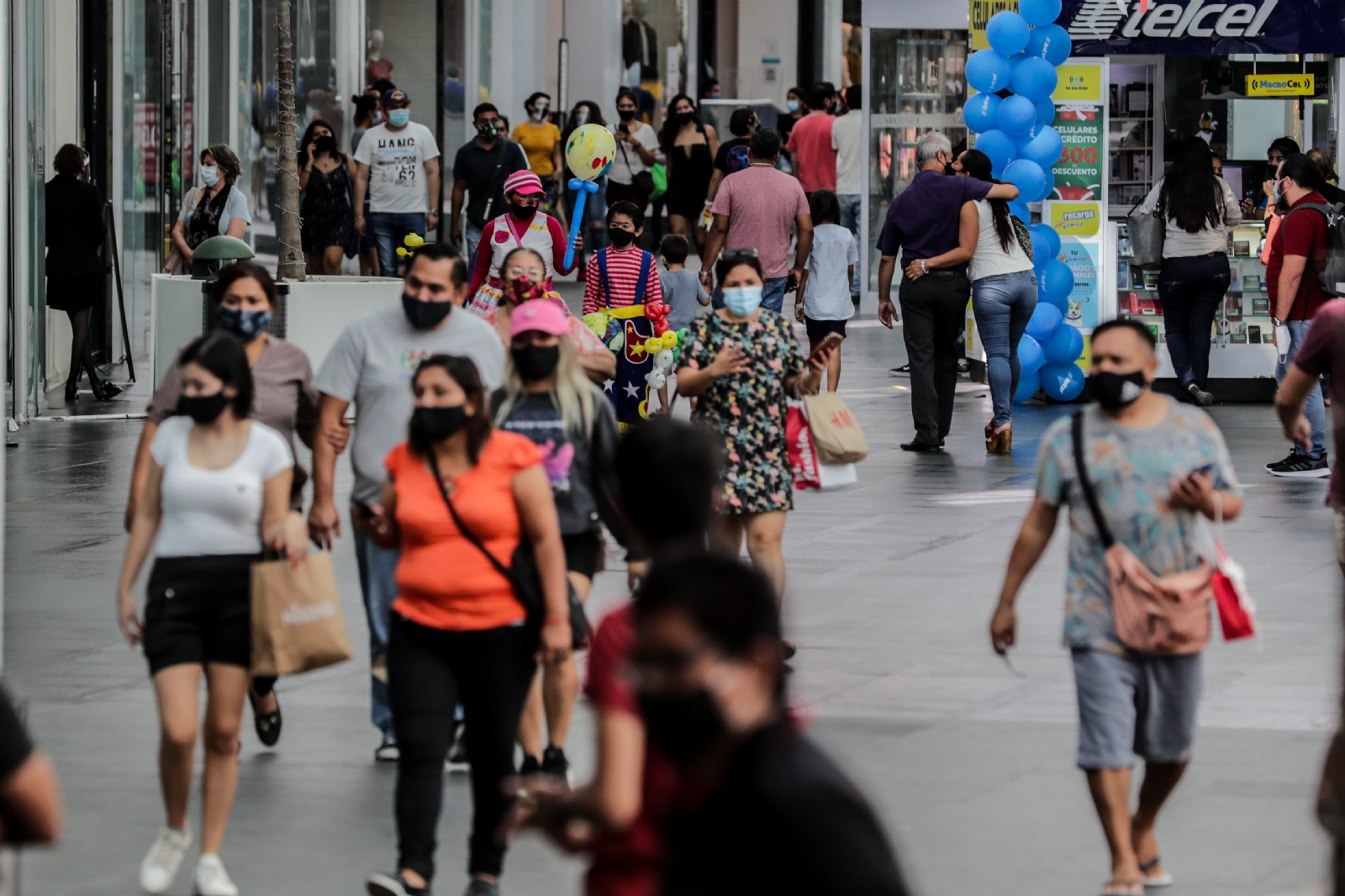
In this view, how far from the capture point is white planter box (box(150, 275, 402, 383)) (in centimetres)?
1495

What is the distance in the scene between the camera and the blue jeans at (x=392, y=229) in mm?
19984

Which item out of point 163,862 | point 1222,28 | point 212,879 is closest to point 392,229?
point 1222,28

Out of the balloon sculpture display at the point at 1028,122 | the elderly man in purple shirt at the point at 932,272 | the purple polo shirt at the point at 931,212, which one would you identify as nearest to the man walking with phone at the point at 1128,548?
the elderly man in purple shirt at the point at 932,272

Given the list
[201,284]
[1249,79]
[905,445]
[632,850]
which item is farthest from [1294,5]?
[632,850]

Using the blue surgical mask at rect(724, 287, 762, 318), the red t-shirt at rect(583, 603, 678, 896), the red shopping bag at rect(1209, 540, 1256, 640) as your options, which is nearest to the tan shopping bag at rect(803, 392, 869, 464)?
the blue surgical mask at rect(724, 287, 762, 318)

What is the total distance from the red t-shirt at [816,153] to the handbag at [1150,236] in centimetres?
754

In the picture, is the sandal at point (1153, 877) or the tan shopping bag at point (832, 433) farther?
the tan shopping bag at point (832, 433)

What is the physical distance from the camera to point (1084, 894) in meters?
5.61

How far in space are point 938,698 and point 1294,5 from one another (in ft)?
35.9

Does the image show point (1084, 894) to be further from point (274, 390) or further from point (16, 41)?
point (16, 41)

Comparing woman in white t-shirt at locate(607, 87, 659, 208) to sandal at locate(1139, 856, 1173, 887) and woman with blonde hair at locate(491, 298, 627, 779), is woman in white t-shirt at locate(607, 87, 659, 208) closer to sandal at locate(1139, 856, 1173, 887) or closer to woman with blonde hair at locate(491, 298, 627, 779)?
woman with blonde hair at locate(491, 298, 627, 779)

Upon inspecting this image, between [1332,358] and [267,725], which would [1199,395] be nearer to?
[1332,358]

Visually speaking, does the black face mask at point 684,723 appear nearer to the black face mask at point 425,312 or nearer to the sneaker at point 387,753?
the black face mask at point 425,312

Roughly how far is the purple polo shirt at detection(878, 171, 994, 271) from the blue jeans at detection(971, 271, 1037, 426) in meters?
0.24
